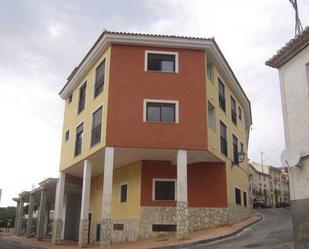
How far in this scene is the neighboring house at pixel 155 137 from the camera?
21.5 m

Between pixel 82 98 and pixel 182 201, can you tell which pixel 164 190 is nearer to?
pixel 182 201

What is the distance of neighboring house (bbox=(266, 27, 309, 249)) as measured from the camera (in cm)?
1238

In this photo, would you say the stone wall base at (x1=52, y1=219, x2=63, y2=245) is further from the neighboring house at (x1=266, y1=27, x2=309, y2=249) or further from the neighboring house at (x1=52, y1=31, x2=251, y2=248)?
the neighboring house at (x1=266, y1=27, x2=309, y2=249)

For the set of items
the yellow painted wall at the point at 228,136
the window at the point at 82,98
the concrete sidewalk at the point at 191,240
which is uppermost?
the window at the point at 82,98

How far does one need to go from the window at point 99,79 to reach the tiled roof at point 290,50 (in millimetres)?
11596

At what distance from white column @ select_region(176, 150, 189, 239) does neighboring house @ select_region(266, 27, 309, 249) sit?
8107 millimetres

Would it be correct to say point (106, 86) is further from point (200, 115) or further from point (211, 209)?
point (211, 209)

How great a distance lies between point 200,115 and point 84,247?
31.2 feet

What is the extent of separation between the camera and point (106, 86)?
73.8 feet

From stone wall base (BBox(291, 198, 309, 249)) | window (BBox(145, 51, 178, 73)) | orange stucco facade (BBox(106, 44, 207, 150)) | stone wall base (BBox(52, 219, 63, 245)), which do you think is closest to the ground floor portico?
orange stucco facade (BBox(106, 44, 207, 150))

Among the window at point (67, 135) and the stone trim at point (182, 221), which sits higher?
the window at point (67, 135)

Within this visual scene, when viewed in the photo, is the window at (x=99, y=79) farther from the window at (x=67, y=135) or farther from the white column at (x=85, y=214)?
the window at (x=67, y=135)

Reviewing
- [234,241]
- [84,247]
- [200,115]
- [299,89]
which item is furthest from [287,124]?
[84,247]

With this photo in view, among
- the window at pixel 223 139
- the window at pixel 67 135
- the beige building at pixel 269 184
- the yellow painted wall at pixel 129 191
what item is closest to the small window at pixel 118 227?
the yellow painted wall at pixel 129 191
